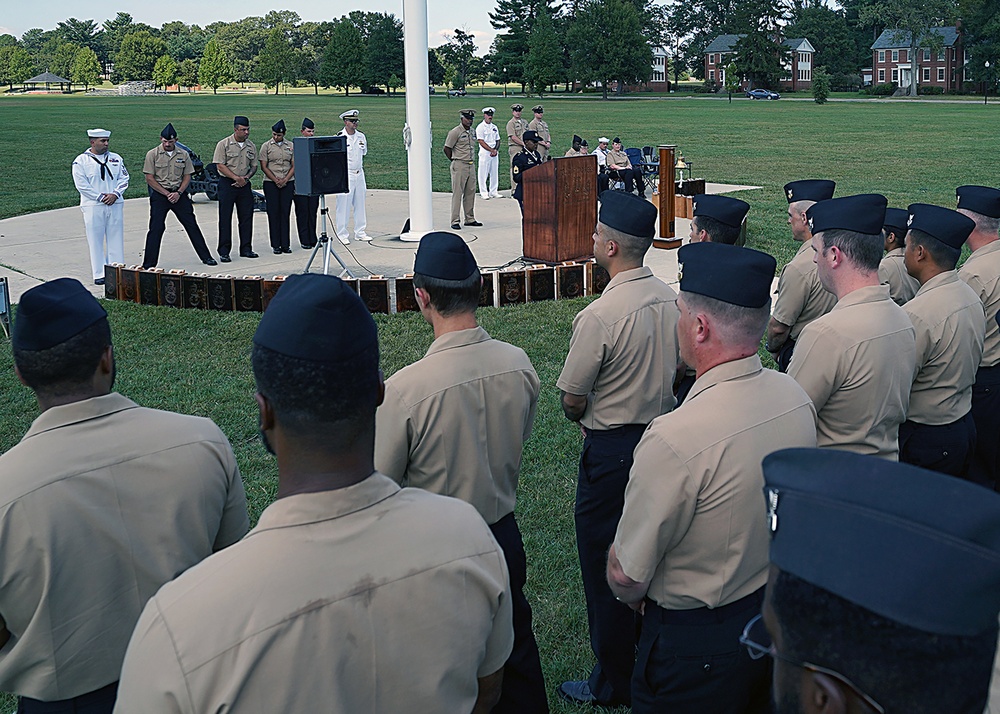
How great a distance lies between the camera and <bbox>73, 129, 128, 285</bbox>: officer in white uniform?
13000 millimetres

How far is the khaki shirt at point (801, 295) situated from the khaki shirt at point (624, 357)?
1898 millimetres

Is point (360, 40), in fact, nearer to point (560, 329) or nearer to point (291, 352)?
point (560, 329)

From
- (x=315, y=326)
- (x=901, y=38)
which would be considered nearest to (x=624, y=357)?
(x=315, y=326)

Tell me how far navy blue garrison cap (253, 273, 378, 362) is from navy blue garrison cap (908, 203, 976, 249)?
411 cm

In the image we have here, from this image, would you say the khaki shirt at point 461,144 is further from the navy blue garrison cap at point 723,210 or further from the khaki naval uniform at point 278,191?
the navy blue garrison cap at point 723,210

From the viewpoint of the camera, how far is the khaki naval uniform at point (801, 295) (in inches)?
254

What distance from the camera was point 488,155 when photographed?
853 inches

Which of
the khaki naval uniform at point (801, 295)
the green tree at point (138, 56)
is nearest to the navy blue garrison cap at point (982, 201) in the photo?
the khaki naval uniform at point (801, 295)

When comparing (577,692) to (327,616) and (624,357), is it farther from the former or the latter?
(327,616)

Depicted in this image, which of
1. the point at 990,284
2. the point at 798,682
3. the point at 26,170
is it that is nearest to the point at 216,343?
the point at 990,284

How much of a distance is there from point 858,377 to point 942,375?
1.26 meters

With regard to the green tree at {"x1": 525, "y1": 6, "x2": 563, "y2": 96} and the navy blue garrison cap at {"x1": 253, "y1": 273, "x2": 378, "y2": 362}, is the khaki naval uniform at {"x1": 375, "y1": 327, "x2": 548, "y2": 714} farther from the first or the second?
the green tree at {"x1": 525, "y1": 6, "x2": 563, "y2": 96}

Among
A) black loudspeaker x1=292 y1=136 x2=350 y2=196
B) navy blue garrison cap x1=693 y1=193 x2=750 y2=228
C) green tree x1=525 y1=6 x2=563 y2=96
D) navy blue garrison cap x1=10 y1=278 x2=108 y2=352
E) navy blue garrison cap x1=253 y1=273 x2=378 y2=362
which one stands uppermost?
green tree x1=525 y1=6 x2=563 y2=96

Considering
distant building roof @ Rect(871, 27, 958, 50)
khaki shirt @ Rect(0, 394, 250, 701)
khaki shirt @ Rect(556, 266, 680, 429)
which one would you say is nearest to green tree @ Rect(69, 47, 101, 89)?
distant building roof @ Rect(871, 27, 958, 50)
